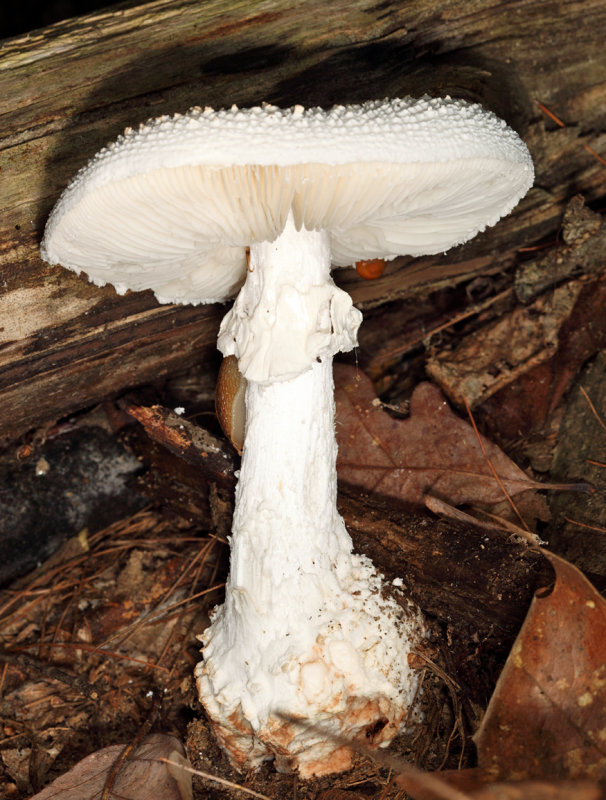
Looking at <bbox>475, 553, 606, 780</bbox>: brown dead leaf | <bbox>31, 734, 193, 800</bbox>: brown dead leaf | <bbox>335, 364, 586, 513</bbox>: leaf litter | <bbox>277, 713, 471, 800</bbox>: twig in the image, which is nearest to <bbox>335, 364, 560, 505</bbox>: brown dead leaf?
<bbox>335, 364, 586, 513</bbox>: leaf litter

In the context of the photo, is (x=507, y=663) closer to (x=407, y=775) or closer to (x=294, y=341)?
(x=407, y=775)

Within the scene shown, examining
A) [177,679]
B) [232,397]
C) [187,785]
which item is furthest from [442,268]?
[187,785]

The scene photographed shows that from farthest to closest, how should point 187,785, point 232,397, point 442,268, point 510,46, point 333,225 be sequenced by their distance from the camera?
point 442,268 < point 510,46 < point 232,397 < point 187,785 < point 333,225

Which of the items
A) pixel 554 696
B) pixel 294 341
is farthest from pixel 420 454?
pixel 554 696

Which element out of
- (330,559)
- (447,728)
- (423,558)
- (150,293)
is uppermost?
(150,293)

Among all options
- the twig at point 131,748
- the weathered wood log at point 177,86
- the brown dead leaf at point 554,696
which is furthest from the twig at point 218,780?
the weathered wood log at point 177,86

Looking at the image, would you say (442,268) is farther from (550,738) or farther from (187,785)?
(187,785)
